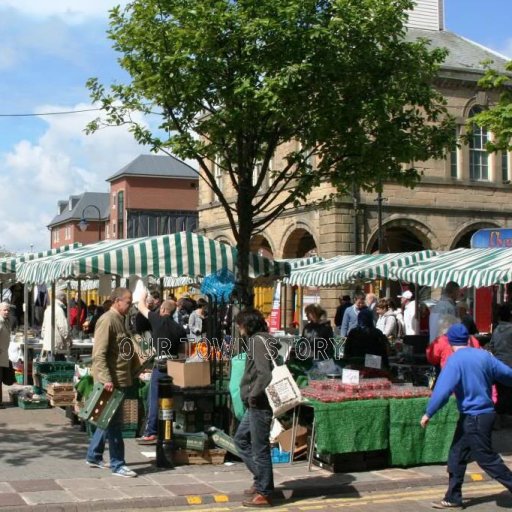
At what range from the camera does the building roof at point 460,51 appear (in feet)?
113

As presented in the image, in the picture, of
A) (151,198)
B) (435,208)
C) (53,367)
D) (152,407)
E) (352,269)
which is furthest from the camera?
(151,198)

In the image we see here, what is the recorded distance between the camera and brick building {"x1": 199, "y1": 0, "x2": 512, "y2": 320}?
31.5 meters

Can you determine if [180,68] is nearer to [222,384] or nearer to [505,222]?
[222,384]

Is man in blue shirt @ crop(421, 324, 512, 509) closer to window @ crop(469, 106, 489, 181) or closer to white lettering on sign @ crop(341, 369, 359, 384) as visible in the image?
white lettering on sign @ crop(341, 369, 359, 384)

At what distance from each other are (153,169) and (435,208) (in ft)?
182

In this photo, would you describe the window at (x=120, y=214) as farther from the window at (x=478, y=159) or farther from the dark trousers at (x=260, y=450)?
the dark trousers at (x=260, y=450)

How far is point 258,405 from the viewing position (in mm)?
8023

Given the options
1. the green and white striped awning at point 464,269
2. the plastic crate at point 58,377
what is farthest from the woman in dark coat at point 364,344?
the plastic crate at point 58,377

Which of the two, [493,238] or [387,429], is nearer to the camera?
[387,429]

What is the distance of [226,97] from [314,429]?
5.37 meters

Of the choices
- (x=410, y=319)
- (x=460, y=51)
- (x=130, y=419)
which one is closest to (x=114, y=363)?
(x=130, y=419)

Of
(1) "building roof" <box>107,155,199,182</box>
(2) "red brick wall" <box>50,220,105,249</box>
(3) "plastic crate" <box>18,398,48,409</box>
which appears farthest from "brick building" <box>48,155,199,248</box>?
(3) "plastic crate" <box>18,398,48,409</box>

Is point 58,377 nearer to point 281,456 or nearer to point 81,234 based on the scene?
point 281,456

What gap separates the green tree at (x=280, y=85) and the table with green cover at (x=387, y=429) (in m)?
3.42
